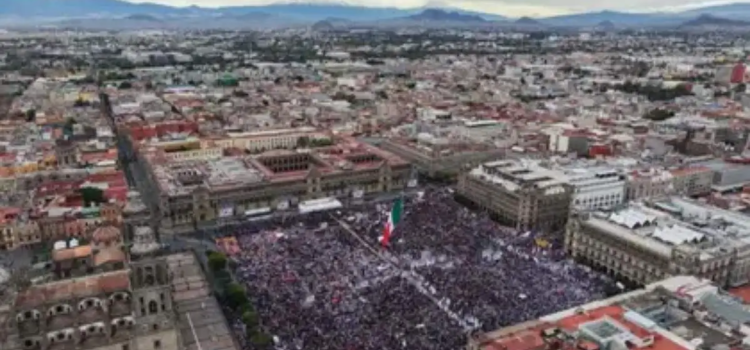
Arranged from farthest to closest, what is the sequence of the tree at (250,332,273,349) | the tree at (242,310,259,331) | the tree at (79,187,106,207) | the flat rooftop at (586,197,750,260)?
the tree at (79,187,106,207)
the flat rooftop at (586,197,750,260)
the tree at (242,310,259,331)
the tree at (250,332,273,349)

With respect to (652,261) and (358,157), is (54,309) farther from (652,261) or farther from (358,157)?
(358,157)

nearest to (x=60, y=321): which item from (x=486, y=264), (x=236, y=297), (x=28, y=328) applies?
(x=28, y=328)

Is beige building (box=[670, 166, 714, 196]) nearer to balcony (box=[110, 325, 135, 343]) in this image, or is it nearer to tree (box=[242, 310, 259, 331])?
tree (box=[242, 310, 259, 331])

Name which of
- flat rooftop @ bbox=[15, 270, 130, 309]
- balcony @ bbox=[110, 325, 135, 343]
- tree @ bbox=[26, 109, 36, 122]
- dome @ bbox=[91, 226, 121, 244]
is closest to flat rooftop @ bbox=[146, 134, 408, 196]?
dome @ bbox=[91, 226, 121, 244]

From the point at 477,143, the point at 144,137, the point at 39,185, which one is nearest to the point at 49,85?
the point at 144,137

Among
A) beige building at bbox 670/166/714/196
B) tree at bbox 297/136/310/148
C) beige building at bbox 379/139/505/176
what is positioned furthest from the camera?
tree at bbox 297/136/310/148

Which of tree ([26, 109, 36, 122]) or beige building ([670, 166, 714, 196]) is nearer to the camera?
beige building ([670, 166, 714, 196])

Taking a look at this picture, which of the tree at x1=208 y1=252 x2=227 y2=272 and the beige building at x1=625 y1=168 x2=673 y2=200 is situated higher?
the beige building at x1=625 y1=168 x2=673 y2=200
